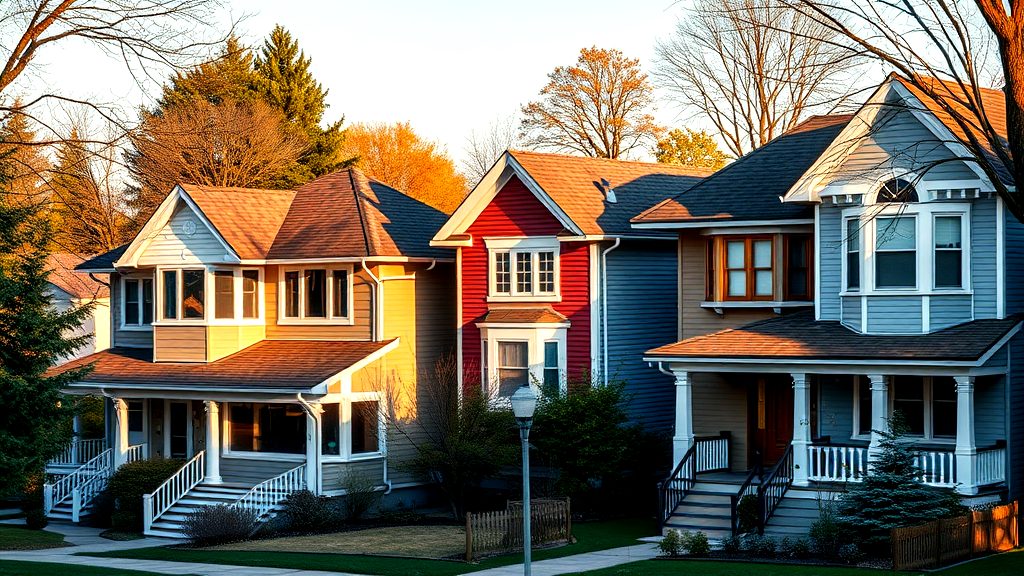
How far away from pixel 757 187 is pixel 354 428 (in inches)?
479

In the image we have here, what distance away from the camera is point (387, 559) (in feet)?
86.2

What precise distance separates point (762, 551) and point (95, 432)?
25.8 meters

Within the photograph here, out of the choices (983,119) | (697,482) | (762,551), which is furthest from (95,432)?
(983,119)

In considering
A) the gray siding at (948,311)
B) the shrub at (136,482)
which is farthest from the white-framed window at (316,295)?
the gray siding at (948,311)

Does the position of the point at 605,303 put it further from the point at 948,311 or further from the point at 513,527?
the point at 948,311

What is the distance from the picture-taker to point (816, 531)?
2423 centimetres

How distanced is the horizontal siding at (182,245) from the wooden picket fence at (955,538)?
20512 mm

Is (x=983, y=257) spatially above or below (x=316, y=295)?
above

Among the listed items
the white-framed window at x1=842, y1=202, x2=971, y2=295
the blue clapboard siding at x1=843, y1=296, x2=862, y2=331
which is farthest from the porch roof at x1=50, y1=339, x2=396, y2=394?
the white-framed window at x1=842, y1=202, x2=971, y2=295

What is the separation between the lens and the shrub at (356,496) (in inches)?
1300

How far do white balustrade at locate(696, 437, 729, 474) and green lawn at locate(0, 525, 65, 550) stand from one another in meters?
15.1

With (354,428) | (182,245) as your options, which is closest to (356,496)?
(354,428)

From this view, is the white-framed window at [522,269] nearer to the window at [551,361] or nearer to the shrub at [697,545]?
the window at [551,361]

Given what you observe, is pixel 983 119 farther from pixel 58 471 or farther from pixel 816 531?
pixel 58 471
